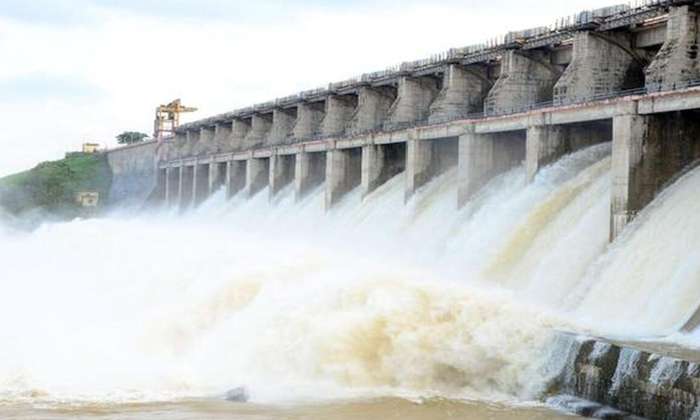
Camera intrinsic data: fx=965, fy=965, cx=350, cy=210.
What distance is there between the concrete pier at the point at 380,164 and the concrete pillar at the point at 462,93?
2.31 m

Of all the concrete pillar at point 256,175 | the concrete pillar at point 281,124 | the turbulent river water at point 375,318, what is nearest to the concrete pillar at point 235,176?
the concrete pillar at point 281,124

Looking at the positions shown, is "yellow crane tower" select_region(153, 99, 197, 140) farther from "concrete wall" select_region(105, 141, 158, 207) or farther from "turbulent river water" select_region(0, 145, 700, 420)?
"turbulent river water" select_region(0, 145, 700, 420)

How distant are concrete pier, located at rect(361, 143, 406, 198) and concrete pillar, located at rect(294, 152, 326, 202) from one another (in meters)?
7.37

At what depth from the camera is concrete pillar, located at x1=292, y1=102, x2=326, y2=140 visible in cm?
4916

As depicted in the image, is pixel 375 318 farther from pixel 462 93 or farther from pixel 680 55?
pixel 462 93

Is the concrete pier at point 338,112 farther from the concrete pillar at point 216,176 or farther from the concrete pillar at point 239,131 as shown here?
the concrete pillar at point 216,176

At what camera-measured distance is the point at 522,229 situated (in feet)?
75.0

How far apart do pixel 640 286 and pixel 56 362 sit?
10.8m

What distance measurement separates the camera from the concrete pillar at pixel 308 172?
4338 centimetres

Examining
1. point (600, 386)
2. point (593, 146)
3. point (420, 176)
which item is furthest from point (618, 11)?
point (600, 386)

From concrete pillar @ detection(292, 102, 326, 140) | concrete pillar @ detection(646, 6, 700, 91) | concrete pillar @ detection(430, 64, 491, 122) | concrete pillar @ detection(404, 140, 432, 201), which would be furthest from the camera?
concrete pillar @ detection(292, 102, 326, 140)

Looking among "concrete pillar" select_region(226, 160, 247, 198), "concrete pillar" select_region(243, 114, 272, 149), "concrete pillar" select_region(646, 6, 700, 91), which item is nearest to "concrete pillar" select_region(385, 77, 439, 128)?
"concrete pillar" select_region(646, 6, 700, 91)

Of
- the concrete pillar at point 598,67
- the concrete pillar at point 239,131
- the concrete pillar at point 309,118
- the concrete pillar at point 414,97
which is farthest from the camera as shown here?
the concrete pillar at point 239,131

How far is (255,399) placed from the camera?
15891 millimetres
